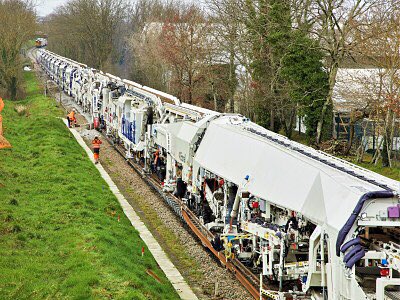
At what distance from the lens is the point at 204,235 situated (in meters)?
20.3

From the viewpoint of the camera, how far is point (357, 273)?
1216 centimetres

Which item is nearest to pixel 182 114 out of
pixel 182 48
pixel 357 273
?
pixel 357 273

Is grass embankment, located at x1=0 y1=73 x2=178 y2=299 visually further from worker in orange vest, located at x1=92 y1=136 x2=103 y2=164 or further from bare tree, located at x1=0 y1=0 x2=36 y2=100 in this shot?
bare tree, located at x1=0 y1=0 x2=36 y2=100

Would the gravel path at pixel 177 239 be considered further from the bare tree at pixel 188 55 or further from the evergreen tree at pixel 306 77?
the bare tree at pixel 188 55

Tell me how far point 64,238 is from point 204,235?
13.4ft

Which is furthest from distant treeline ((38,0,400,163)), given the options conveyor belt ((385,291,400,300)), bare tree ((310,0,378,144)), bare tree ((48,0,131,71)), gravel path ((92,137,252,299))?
bare tree ((48,0,131,71))

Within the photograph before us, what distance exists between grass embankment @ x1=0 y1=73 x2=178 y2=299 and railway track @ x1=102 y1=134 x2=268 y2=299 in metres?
1.66

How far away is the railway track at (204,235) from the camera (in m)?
16.0

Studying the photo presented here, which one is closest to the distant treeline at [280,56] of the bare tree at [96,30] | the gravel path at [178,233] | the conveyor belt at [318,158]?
the gravel path at [178,233]

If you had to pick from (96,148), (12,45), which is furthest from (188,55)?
(12,45)

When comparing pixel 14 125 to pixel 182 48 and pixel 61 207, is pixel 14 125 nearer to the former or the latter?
pixel 182 48

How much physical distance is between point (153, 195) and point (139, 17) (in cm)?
9629

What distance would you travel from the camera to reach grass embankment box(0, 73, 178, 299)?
595 inches

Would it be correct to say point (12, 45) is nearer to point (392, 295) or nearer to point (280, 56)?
point (280, 56)
